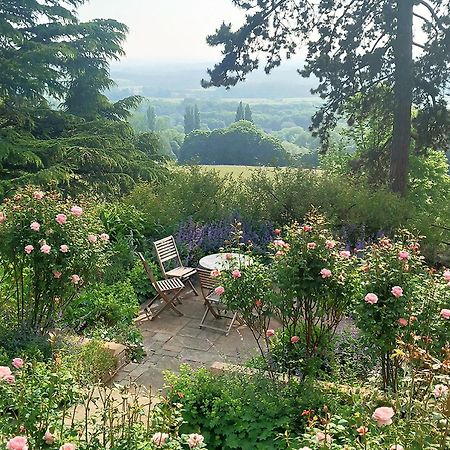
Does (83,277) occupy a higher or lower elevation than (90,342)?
higher

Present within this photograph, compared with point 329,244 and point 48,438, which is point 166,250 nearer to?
point 329,244

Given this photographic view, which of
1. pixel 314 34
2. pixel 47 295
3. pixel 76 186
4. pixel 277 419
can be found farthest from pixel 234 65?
pixel 277 419

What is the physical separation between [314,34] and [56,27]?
9.31 meters

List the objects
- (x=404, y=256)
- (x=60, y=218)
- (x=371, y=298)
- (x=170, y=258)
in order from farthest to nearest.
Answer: (x=170, y=258) → (x=60, y=218) → (x=404, y=256) → (x=371, y=298)

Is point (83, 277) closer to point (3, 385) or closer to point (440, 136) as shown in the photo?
point (3, 385)

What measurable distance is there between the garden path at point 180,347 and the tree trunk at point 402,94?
649cm

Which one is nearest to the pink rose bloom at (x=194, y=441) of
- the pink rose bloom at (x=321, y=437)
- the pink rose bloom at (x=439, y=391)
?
the pink rose bloom at (x=321, y=437)

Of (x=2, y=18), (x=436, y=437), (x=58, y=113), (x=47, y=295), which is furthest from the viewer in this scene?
(x=58, y=113)

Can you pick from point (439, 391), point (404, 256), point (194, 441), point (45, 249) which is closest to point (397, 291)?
point (404, 256)

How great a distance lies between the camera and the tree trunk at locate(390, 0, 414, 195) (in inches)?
423

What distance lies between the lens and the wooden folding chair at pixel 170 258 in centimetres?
680

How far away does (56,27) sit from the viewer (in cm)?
1714

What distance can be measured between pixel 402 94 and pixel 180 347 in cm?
788

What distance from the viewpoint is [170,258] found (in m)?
7.07
